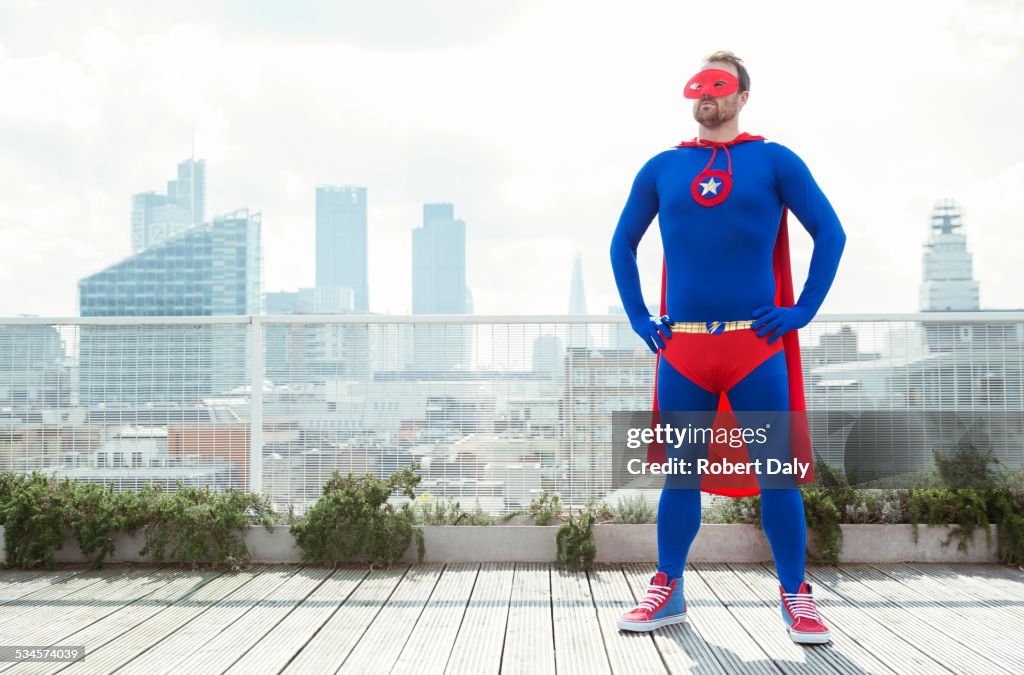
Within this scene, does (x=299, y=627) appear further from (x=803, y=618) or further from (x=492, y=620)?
(x=803, y=618)

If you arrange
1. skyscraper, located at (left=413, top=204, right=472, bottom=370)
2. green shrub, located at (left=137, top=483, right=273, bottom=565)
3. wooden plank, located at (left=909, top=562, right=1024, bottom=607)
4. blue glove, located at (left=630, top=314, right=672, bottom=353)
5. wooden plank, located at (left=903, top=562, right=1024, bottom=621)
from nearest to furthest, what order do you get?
blue glove, located at (left=630, top=314, right=672, bottom=353), wooden plank, located at (left=903, top=562, right=1024, bottom=621), wooden plank, located at (left=909, top=562, right=1024, bottom=607), green shrub, located at (left=137, top=483, right=273, bottom=565), skyscraper, located at (left=413, top=204, right=472, bottom=370)

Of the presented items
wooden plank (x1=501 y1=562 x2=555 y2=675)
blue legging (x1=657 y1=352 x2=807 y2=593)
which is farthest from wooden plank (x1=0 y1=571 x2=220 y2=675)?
blue legging (x1=657 y1=352 x2=807 y2=593)

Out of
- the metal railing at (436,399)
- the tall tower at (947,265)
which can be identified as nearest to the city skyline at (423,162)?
the tall tower at (947,265)

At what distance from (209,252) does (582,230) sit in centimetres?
7334

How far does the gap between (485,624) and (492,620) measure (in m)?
0.05

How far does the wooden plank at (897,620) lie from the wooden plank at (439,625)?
1359 millimetres

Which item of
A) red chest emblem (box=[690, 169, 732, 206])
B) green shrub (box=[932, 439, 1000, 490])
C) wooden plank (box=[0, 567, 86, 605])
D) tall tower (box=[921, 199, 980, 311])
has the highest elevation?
tall tower (box=[921, 199, 980, 311])

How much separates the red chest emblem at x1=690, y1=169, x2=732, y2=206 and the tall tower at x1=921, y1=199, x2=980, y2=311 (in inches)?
5430

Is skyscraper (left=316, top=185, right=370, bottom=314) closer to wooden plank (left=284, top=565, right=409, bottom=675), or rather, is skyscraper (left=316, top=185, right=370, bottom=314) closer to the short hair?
wooden plank (left=284, top=565, right=409, bottom=675)

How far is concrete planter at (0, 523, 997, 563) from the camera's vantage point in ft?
12.2

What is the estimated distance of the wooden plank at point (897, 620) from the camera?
2.46 m

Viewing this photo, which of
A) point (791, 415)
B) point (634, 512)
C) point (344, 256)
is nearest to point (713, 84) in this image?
point (791, 415)

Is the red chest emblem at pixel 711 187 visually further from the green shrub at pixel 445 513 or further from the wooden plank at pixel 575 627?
the green shrub at pixel 445 513

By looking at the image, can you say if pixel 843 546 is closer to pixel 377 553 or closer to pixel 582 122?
pixel 377 553
